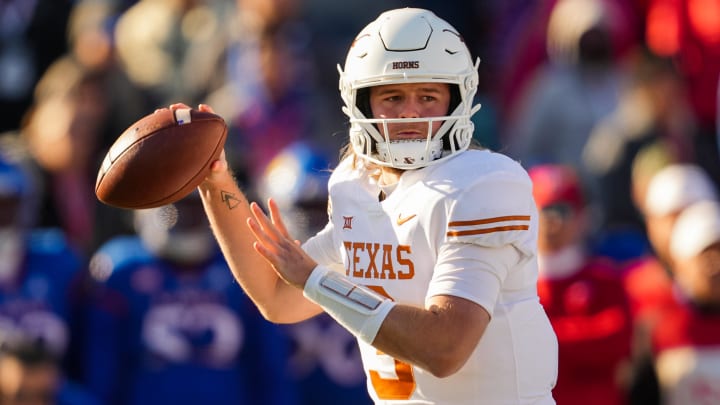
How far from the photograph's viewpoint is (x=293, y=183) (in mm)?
7109

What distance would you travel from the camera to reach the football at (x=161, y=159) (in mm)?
4004

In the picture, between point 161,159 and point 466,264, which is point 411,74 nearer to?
point 466,264

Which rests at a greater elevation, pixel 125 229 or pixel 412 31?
pixel 412 31

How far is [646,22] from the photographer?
9.00m

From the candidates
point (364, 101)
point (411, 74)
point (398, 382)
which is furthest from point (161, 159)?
point (398, 382)

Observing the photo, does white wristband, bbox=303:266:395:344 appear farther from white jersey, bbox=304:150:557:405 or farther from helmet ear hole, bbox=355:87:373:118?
helmet ear hole, bbox=355:87:373:118

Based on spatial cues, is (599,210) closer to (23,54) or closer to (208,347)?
(208,347)

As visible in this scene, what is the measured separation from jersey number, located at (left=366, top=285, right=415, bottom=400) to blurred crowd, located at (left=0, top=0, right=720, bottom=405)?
1.98 metres

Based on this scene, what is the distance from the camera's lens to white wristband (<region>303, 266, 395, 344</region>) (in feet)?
12.2

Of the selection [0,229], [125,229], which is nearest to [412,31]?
[0,229]

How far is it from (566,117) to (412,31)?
14.2 ft

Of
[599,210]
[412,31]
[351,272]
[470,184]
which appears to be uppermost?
[412,31]

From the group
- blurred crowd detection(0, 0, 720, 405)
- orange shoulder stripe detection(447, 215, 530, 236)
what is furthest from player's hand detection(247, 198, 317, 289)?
blurred crowd detection(0, 0, 720, 405)

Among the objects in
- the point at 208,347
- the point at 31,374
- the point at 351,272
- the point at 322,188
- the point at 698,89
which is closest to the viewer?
the point at 351,272
